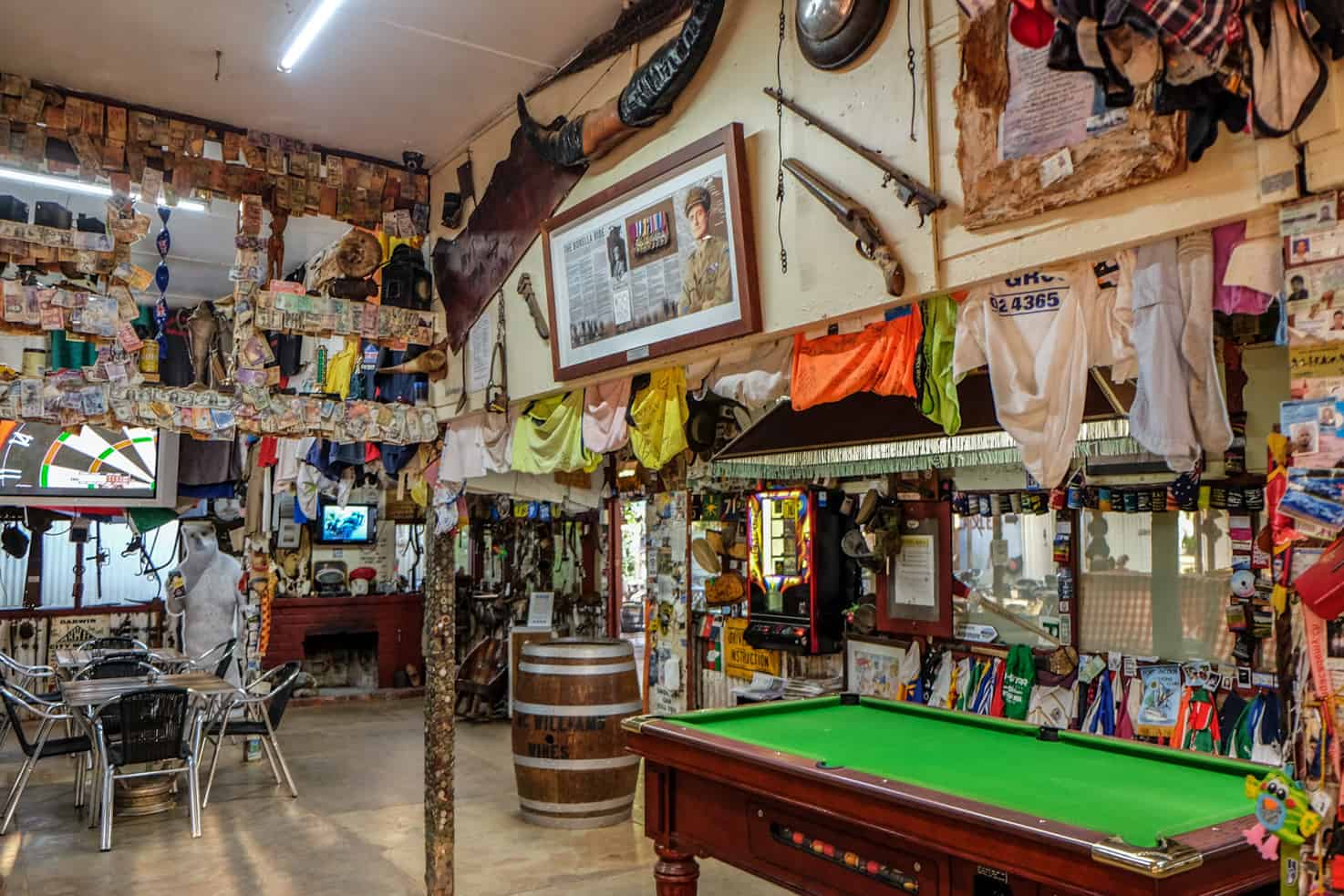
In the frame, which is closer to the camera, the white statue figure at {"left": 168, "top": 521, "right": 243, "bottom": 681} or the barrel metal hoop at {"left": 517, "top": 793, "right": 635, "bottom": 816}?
the barrel metal hoop at {"left": 517, "top": 793, "right": 635, "bottom": 816}

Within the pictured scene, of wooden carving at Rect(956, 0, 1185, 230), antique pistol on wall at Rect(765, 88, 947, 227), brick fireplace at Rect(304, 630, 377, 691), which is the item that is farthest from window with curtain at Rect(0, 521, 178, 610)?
wooden carving at Rect(956, 0, 1185, 230)

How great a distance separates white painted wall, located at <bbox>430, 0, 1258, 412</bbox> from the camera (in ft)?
7.08

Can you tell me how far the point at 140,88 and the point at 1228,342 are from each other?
469cm

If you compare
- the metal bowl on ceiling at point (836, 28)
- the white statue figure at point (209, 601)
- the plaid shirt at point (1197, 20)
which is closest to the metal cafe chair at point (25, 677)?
the white statue figure at point (209, 601)

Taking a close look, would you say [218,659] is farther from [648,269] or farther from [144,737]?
[648,269]

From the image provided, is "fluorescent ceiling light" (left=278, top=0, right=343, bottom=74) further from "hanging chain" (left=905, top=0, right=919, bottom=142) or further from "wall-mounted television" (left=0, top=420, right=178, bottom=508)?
"wall-mounted television" (left=0, top=420, right=178, bottom=508)

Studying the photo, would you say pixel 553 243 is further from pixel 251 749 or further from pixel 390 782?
pixel 251 749

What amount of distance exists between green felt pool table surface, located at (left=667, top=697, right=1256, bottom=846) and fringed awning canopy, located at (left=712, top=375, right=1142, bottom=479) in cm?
130

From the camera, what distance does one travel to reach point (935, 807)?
259 cm

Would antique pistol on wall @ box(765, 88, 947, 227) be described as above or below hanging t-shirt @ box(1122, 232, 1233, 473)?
above

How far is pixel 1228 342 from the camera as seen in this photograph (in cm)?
414

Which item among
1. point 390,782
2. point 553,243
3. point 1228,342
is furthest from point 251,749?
point 1228,342

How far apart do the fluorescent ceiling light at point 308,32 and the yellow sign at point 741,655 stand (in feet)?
15.0

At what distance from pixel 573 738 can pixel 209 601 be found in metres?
4.16
